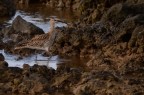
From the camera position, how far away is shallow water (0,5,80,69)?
51.0 feet

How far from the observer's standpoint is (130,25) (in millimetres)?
16719

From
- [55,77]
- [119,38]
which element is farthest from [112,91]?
[119,38]

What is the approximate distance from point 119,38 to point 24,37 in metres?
3.81

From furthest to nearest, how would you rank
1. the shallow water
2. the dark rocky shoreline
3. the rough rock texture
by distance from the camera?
the rough rock texture < the shallow water < the dark rocky shoreline

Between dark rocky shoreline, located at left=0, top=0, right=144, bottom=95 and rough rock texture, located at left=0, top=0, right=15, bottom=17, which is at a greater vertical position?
dark rocky shoreline, located at left=0, top=0, right=144, bottom=95

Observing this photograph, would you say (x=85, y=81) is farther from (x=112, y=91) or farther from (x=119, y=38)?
(x=119, y=38)

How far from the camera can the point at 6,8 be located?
26.3 metres

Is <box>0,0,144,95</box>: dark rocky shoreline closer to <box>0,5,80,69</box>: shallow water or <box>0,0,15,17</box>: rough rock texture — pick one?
<box>0,5,80,69</box>: shallow water

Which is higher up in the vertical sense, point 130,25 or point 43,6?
point 130,25

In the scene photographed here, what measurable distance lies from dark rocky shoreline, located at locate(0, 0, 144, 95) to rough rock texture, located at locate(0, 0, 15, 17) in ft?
17.2

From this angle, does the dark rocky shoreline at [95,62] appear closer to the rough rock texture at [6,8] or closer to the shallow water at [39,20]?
the shallow water at [39,20]

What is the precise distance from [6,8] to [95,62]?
1224cm

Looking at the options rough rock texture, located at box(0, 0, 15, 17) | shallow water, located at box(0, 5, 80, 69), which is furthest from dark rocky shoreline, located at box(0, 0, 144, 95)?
rough rock texture, located at box(0, 0, 15, 17)

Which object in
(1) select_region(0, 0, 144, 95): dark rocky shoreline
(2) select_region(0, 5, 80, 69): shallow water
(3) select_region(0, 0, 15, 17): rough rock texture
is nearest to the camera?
(1) select_region(0, 0, 144, 95): dark rocky shoreline
